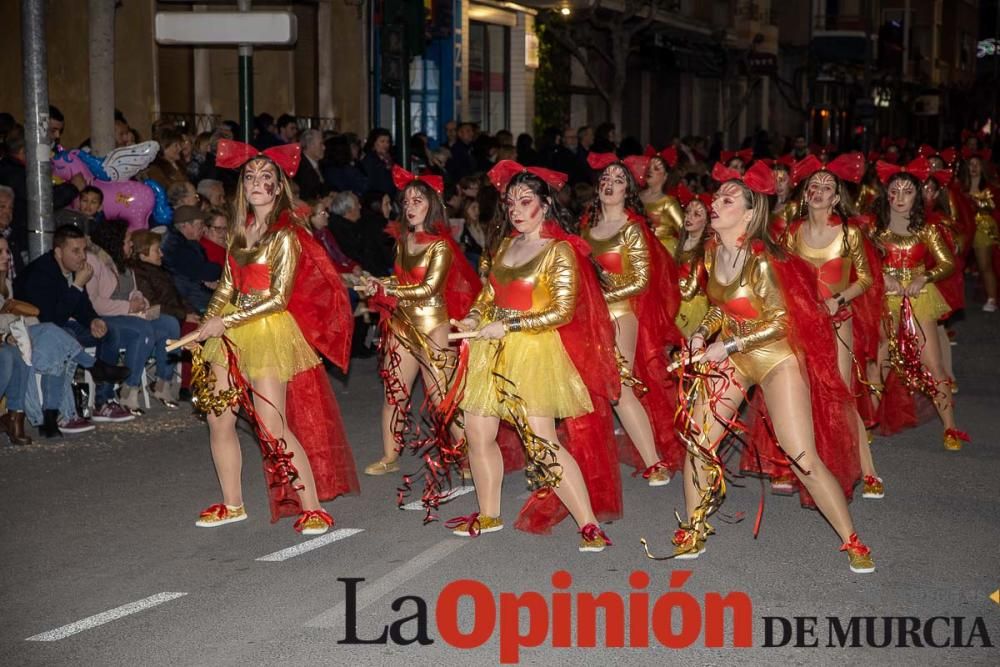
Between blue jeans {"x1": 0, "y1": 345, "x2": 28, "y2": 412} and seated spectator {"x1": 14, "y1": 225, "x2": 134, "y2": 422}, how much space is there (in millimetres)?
613

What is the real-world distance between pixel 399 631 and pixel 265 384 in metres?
2.12

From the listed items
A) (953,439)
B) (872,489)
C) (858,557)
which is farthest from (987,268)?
(858,557)

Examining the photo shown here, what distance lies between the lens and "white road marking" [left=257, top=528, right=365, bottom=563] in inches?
291

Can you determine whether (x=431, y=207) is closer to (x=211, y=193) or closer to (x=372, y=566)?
(x=372, y=566)

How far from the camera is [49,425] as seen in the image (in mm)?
10719

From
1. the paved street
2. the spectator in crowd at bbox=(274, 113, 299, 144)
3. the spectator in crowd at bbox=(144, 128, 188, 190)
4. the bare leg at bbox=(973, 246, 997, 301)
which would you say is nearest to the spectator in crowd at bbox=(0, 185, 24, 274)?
the spectator in crowd at bbox=(144, 128, 188, 190)

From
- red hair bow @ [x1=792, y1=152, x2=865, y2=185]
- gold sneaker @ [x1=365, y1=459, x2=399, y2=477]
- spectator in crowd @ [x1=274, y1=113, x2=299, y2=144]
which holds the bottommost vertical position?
gold sneaker @ [x1=365, y1=459, x2=399, y2=477]

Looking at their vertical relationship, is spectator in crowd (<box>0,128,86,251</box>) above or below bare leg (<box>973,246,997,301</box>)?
above

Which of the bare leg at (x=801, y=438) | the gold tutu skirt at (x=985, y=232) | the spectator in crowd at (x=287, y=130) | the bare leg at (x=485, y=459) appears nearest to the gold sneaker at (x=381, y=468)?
the bare leg at (x=485, y=459)

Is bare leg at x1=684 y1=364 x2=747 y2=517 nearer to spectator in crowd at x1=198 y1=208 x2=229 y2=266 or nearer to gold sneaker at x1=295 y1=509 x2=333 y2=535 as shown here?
gold sneaker at x1=295 y1=509 x2=333 y2=535

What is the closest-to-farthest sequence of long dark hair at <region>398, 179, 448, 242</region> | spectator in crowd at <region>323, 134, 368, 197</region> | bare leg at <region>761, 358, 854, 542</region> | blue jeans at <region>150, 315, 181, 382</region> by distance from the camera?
bare leg at <region>761, 358, 854, 542</region> < long dark hair at <region>398, 179, 448, 242</region> < blue jeans at <region>150, 315, 181, 382</region> < spectator in crowd at <region>323, 134, 368, 197</region>

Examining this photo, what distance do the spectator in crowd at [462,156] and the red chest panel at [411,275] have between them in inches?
389

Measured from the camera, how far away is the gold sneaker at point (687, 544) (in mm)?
7395

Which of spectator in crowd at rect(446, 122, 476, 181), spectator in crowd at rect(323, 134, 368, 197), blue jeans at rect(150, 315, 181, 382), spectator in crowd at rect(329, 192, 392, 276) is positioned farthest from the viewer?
spectator in crowd at rect(446, 122, 476, 181)
